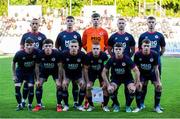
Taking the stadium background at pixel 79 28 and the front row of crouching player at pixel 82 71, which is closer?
the front row of crouching player at pixel 82 71

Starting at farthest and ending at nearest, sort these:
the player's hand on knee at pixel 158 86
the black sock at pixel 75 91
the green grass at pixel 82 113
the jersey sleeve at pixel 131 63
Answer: the black sock at pixel 75 91 < the player's hand on knee at pixel 158 86 < the jersey sleeve at pixel 131 63 < the green grass at pixel 82 113

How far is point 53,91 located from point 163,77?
6116 millimetres

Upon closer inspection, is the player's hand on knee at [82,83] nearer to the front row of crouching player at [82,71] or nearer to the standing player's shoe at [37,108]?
the front row of crouching player at [82,71]

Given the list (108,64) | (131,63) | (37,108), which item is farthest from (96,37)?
(37,108)

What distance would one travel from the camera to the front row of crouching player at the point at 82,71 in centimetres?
1116

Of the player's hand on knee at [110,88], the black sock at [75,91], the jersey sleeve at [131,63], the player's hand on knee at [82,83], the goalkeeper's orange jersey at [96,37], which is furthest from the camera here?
the goalkeeper's orange jersey at [96,37]

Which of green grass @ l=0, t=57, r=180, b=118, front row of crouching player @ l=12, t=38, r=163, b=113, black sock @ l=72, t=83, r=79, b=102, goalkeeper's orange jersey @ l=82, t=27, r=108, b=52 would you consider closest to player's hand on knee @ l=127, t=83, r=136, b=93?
front row of crouching player @ l=12, t=38, r=163, b=113

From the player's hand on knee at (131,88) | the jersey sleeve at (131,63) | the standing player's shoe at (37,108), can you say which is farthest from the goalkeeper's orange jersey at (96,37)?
A: the standing player's shoe at (37,108)

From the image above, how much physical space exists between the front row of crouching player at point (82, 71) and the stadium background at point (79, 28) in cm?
39

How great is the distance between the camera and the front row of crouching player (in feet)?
36.6

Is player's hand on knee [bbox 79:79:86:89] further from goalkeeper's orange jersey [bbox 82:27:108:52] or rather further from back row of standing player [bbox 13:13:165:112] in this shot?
goalkeeper's orange jersey [bbox 82:27:108:52]

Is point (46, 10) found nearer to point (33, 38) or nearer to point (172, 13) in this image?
point (172, 13)

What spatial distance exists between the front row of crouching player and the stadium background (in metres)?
0.39

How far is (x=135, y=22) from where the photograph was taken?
3934 centimetres
